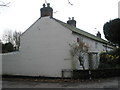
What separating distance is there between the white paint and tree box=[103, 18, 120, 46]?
1127 centimetres

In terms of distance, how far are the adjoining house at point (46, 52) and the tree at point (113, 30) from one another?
10.9 meters

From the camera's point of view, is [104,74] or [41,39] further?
[41,39]

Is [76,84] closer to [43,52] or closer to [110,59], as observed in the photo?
[43,52]

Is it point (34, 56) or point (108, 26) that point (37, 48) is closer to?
point (34, 56)

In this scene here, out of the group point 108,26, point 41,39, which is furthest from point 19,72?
point 108,26

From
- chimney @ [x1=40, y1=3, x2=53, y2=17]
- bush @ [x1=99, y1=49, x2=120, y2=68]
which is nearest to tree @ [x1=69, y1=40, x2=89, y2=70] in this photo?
bush @ [x1=99, y1=49, x2=120, y2=68]

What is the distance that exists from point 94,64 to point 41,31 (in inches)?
346

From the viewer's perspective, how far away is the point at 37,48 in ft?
80.8

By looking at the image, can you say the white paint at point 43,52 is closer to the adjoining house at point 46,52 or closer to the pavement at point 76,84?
the adjoining house at point 46,52

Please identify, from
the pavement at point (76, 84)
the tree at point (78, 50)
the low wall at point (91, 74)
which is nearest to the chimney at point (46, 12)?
the tree at point (78, 50)

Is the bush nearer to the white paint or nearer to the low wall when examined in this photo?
the white paint

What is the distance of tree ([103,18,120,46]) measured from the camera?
3603 centimetres

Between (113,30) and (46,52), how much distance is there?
17631 mm

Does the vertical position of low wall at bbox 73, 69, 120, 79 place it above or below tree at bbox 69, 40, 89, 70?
below
